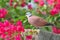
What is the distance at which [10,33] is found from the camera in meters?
2.39

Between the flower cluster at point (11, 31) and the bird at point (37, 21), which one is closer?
the flower cluster at point (11, 31)

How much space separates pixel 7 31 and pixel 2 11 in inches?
38.1

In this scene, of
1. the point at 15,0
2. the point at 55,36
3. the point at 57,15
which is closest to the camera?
the point at 55,36

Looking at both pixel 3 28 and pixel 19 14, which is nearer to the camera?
pixel 3 28

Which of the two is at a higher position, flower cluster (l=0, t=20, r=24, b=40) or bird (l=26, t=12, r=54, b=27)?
flower cluster (l=0, t=20, r=24, b=40)

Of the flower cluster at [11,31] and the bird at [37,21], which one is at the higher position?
the flower cluster at [11,31]

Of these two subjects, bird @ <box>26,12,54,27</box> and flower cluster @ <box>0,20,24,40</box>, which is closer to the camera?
flower cluster @ <box>0,20,24,40</box>

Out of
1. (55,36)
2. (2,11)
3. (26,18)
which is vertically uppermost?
(55,36)

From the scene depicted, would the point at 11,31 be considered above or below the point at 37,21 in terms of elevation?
above

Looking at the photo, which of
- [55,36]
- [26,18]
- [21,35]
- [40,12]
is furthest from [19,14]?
[55,36]

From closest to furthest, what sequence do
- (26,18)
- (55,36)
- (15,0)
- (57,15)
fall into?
(55,36)
(57,15)
(26,18)
(15,0)

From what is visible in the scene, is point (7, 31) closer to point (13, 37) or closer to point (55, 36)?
point (13, 37)

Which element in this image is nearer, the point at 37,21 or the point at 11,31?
the point at 11,31

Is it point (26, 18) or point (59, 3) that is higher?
point (59, 3)
